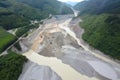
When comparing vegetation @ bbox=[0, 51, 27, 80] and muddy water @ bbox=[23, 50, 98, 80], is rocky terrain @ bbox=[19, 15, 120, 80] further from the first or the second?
vegetation @ bbox=[0, 51, 27, 80]

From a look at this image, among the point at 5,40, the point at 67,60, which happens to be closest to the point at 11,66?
the point at 67,60

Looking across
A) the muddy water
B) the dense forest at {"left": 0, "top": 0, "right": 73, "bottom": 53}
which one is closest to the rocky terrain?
the muddy water

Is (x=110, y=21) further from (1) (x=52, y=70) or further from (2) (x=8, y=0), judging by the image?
(2) (x=8, y=0)

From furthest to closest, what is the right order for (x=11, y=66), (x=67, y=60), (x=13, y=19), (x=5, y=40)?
(x=13, y=19), (x=5, y=40), (x=67, y=60), (x=11, y=66)

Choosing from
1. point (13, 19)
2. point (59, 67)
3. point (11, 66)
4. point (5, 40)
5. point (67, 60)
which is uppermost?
point (11, 66)

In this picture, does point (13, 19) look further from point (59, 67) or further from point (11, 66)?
point (11, 66)

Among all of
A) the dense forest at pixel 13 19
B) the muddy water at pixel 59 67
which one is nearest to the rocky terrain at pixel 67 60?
the muddy water at pixel 59 67
